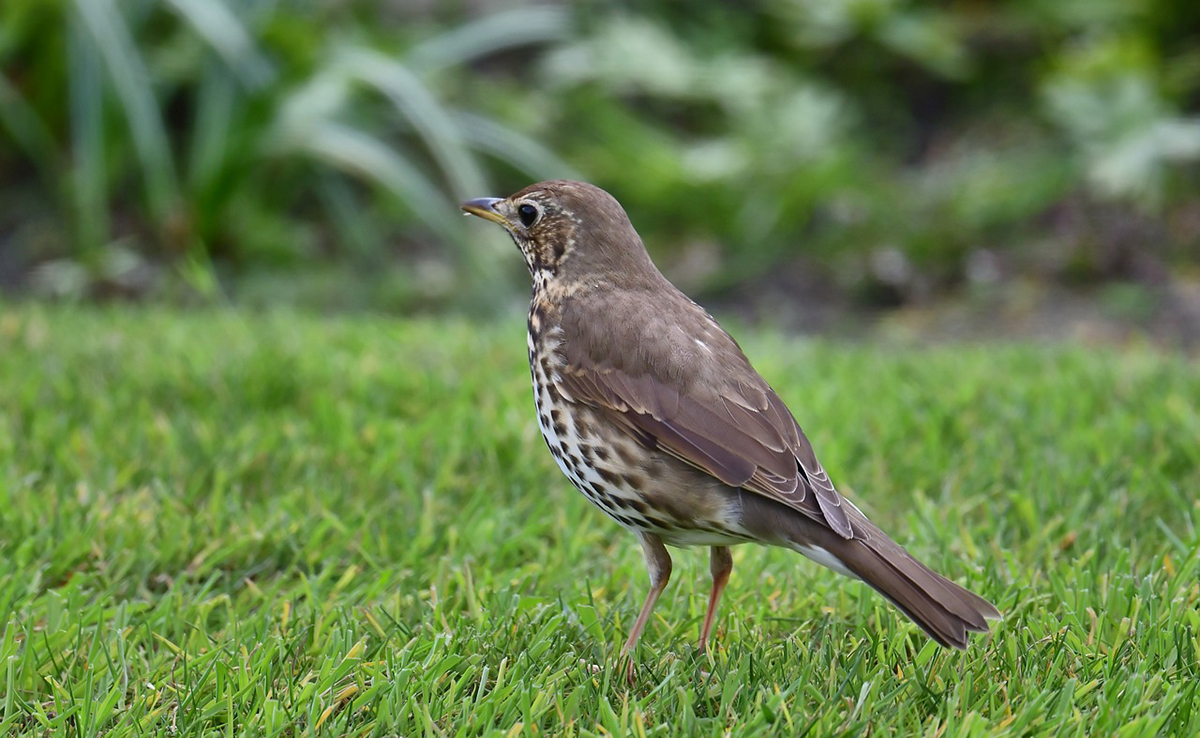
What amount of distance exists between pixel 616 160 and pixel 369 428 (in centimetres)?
460

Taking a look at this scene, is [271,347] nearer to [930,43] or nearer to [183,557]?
[183,557]

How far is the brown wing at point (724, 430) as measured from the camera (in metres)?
3.00

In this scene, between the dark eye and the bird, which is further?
the dark eye

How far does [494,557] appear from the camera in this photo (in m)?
3.79

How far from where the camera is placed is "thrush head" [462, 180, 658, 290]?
348 centimetres

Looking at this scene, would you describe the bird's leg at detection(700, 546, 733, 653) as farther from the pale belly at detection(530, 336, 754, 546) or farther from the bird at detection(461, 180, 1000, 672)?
the pale belly at detection(530, 336, 754, 546)

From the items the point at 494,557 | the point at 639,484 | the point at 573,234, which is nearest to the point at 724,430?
the point at 639,484

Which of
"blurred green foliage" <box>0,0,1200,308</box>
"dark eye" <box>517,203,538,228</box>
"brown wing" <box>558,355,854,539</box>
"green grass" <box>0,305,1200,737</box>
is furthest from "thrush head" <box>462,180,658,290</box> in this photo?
"blurred green foliage" <box>0,0,1200,308</box>

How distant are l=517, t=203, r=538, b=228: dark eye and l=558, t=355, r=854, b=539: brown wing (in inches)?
20.9

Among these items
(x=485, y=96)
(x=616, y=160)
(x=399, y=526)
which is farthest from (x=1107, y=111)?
(x=399, y=526)

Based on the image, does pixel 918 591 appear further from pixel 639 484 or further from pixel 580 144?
pixel 580 144

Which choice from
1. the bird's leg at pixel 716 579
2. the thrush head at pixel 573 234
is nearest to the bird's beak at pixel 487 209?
the thrush head at pixel 573 234

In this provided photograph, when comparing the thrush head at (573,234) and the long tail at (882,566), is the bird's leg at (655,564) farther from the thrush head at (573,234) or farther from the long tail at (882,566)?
the thrush head at (573,234)

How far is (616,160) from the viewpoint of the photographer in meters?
9.00
